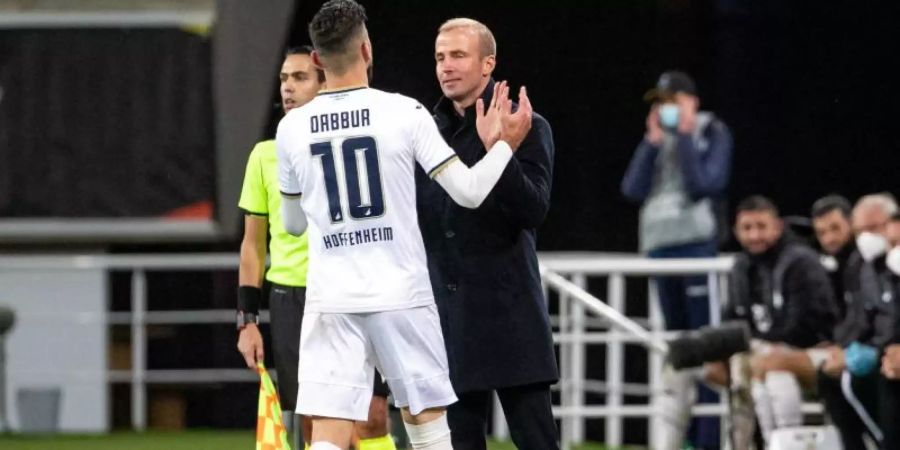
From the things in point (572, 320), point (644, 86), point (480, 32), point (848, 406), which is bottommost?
point (848, 406)

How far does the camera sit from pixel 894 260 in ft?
32.8

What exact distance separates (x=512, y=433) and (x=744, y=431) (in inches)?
48.3

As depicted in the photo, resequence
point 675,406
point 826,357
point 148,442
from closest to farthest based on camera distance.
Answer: point 675,406, point 826,357, point 148,442

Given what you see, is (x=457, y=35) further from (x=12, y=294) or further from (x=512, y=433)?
(x=12, y=294)

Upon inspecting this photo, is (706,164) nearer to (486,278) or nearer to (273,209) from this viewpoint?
(273,209)

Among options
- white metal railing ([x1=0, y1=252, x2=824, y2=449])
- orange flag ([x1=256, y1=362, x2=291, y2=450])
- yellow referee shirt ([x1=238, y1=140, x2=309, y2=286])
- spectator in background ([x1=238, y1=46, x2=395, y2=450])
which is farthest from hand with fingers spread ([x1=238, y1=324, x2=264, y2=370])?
white metal railing ([x1=0, y1=252, x2=824, y2=449])

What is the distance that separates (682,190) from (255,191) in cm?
397

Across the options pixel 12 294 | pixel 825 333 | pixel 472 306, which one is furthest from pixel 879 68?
pixel 472 306

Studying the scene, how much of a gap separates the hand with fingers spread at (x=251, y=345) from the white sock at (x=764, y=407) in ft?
9.79

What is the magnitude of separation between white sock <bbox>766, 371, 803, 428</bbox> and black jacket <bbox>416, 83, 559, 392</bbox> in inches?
123

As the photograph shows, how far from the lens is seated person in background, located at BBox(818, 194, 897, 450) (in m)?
10.2

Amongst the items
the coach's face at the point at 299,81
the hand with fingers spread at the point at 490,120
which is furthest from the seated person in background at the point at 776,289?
the hand with fingers spread at the point at 490,120

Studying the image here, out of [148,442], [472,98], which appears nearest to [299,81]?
[472,98]

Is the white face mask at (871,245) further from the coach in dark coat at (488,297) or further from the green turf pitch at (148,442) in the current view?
the coach in dark coat at (488,297)
